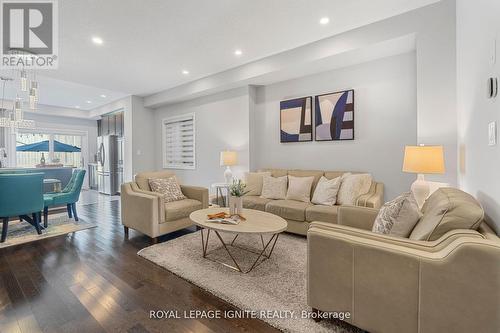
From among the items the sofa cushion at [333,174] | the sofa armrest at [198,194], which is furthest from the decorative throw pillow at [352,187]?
the sofa armrest at [198,194]

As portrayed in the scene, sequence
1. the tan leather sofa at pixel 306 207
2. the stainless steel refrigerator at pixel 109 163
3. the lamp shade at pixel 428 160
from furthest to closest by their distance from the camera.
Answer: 1. the stainless steel refrigerator at pixel 109 163
2. the tan leather sofa at pixel 306 207
3. the lamp shade at pixel 428 160

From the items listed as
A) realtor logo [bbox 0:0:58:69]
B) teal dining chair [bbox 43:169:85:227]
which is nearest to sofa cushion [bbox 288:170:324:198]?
teal dining chair [bbox 43:169:85:227]

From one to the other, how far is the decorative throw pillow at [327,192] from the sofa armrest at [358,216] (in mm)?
1049

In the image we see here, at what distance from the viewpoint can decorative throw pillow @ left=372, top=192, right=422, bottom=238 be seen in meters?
1.53

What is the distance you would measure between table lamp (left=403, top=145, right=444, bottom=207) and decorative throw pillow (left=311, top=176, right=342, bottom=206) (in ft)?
3.18

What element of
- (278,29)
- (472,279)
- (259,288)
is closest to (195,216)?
(259,288)

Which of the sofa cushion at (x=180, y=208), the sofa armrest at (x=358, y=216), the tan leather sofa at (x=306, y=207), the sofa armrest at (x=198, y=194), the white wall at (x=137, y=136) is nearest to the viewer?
the sofa armrest at (x=358, y=216)

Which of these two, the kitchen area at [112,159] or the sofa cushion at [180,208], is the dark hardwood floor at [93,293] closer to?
the sofa cushion at [180,208]

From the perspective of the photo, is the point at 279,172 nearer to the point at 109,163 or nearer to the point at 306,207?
the point at 306,207

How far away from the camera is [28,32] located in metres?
3.07

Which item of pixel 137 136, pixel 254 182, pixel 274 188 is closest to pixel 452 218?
pixel 274 188

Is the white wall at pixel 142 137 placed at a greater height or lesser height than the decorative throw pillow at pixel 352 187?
greater

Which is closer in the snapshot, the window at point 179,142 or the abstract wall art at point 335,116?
the abstract wall art at point 335,116

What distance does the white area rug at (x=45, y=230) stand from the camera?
3252 mm
